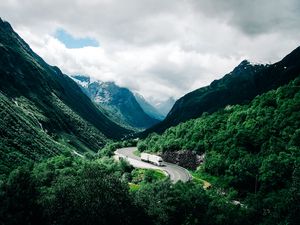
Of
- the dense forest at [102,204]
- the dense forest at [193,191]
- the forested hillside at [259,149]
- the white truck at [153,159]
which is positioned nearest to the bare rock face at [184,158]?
the forested hillside at [259,149]

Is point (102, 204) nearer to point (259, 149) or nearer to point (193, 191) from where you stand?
point (193, 191)

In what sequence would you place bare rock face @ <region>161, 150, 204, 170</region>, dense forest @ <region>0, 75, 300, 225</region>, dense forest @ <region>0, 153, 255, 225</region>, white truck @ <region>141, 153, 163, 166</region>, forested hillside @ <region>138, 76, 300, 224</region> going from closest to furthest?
dense forest @ <region>0, 153, 255, 225</region>, dense forest @ <region>0, 75, 300, 225</region>, forested hillside @ <region>138, 76, 300, 224</region>, bare rock face @ <region>161, 150, 204, 170</region>, white truck @ <region>141, 153, 163, 166</region>

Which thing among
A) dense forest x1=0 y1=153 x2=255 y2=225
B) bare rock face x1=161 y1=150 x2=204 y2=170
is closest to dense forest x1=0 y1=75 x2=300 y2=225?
dense forest x1=0 y1=153 x2=255 y2=225

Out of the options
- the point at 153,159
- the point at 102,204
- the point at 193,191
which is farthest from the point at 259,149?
the point at 102,204

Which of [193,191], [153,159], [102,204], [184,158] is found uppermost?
[184,158]

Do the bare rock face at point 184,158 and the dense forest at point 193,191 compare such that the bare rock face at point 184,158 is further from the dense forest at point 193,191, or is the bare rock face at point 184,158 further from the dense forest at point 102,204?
the dense forest at point 102,204

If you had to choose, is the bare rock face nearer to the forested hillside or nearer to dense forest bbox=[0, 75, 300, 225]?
the forested hillside
